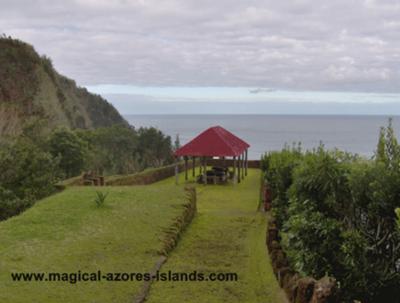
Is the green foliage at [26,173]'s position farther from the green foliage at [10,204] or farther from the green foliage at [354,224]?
the green foliage at [354,224]

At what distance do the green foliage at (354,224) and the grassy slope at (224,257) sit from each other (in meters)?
0.90

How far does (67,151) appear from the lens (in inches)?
1001

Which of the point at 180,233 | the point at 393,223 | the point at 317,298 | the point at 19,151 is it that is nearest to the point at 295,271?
the point at 393,223

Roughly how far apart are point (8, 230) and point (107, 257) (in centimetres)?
266

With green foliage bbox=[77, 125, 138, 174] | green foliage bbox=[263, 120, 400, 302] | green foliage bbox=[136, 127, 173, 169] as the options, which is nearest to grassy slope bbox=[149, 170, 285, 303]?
green foliage bbox=[263, 120, 400, 302]

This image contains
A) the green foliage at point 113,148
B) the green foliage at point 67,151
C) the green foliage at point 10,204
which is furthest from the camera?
the green foliage at point 113,148

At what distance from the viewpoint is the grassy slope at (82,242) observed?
25.8 ft

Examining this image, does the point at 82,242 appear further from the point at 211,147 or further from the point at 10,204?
the point at 211,147

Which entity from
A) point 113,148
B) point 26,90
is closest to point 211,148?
point 113,148

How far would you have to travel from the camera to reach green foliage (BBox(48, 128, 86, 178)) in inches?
1001

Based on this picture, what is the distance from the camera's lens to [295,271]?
8.99m

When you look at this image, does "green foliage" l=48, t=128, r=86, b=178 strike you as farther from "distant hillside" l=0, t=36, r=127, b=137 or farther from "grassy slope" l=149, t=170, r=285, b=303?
"distant hillside" l=0, t=36, r=127, b=137

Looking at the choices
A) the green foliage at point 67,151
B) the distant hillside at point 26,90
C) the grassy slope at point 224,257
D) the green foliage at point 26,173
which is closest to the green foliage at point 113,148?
the distant hillside at point 26,90

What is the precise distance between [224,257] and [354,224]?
10.9 feet
